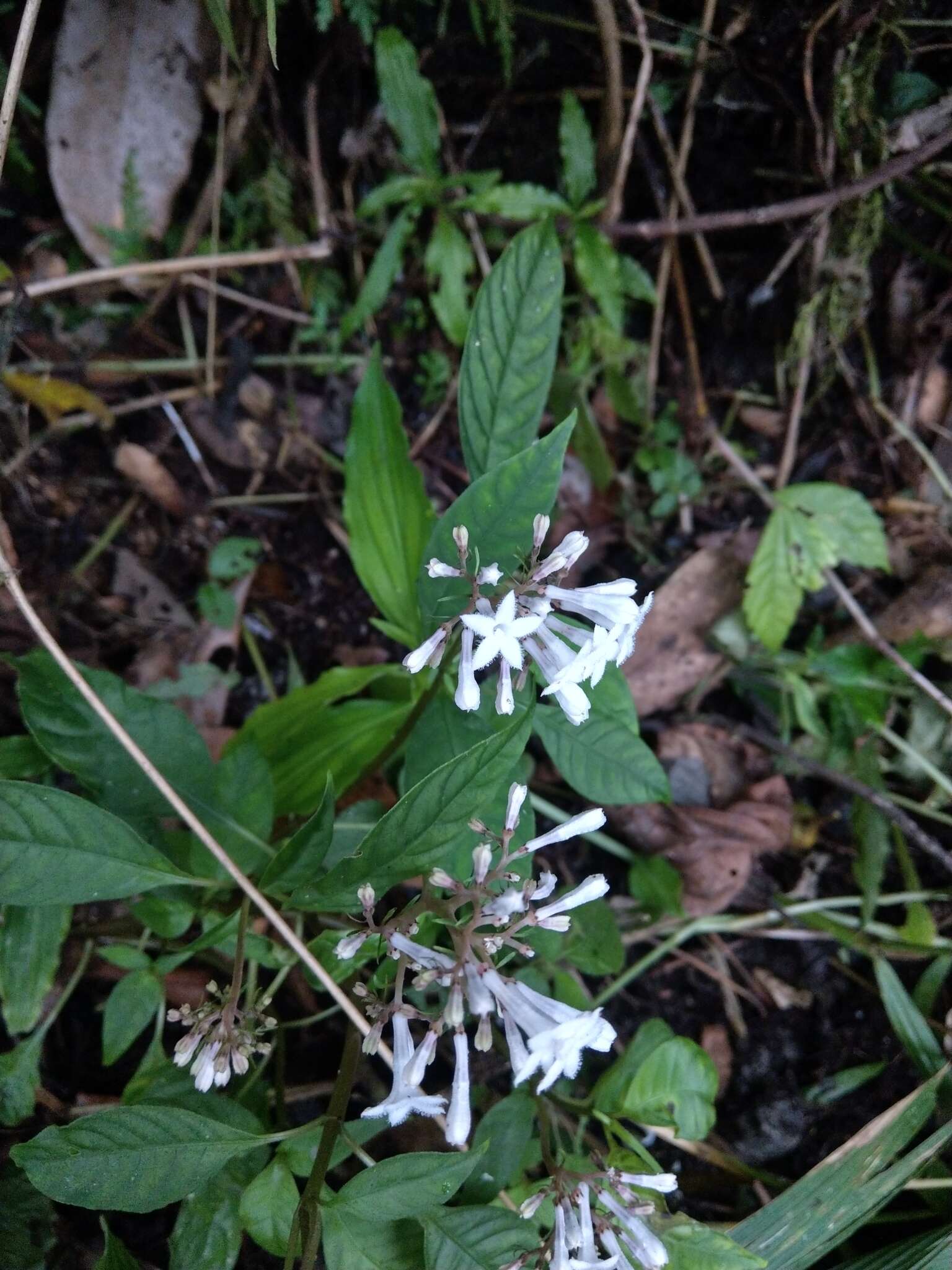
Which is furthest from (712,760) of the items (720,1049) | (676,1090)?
(676,1090)

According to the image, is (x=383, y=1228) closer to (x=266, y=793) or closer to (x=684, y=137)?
(x=266, y=793)

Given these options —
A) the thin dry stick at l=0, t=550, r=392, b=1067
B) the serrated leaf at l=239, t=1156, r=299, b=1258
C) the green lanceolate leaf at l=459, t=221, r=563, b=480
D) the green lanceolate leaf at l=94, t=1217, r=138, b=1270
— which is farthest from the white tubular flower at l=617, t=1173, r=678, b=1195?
the green lanceolate leaf at l=459, t=221, r=563, b=480

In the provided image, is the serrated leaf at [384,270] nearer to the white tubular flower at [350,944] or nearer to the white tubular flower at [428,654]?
the white tubular flower at [428,654]

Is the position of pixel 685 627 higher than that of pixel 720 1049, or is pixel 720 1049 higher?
pixel 685 627

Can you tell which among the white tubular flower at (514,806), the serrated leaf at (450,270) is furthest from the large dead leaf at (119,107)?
the white tubular flower at (514,806)

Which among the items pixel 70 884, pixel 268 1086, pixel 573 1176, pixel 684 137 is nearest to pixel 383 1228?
pixel 573 1176

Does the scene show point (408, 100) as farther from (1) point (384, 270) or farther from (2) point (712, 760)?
(2) point (712, 760)
